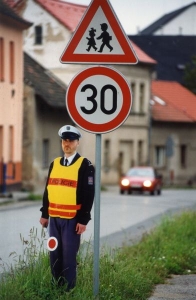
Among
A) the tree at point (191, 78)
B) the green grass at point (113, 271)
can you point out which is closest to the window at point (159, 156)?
the tree at point (191, 78)

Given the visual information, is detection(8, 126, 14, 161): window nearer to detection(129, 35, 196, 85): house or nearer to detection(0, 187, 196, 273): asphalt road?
detection(129, 35, 196, 85): house

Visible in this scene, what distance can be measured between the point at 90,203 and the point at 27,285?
2.87ft

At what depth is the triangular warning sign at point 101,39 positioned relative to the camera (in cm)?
912

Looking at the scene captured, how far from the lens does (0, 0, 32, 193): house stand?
35.3m

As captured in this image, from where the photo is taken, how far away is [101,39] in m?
9.16

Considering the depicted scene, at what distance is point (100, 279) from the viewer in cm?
991

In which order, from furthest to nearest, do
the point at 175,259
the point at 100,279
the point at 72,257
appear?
the point at 175,259, the point at 100,279, the point at 72,257

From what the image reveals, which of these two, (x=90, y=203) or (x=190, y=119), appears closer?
(x=90, y=203)

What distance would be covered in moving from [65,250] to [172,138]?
54.5m

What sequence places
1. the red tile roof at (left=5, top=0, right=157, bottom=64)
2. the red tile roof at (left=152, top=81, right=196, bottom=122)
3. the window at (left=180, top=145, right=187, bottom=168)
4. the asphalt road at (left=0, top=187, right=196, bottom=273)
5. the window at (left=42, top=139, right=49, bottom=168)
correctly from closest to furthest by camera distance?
the asphalt road at (left=0, top=187, right=196, bottom=273) < the red tile roof at (left=5, top=0, right=157, bottom=64) < the window at (left=42, top=139, right=49, bottom=168) < the red tile roof at (left=152, top=81, right=196, bottom=122) < the window at (left=180, top=145, right=187, bottom=168)

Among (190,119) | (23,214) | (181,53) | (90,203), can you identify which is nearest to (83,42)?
(90,203)

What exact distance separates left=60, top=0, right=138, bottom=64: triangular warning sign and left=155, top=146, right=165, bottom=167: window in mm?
58765

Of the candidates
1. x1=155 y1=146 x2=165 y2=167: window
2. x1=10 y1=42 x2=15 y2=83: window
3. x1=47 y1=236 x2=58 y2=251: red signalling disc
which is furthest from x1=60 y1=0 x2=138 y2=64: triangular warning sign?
x1=155 y1=146 x2=165 y2=167: window

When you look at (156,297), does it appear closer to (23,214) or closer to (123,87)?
(123,87)
